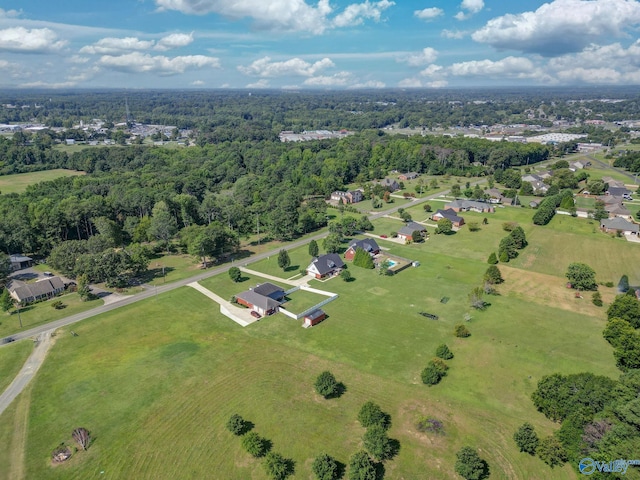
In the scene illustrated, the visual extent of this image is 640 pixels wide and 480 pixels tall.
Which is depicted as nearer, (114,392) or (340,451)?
(340,451)

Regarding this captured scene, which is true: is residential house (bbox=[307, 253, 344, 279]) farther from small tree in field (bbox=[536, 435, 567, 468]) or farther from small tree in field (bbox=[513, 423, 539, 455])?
small tree in field (bbox=[536, 435, 567, 468])

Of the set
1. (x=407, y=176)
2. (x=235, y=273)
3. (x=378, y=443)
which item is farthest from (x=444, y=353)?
(x=407, y=176)

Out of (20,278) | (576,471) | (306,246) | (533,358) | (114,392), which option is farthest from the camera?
(306,246)

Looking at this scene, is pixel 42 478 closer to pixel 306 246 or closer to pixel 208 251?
pixel 208 251

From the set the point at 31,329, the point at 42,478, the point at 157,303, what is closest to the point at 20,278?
the point at 31,329

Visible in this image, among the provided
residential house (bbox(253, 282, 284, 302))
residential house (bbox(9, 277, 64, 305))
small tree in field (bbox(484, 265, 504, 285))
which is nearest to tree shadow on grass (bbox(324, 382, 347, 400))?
residential house (bbox(253, 282, 284, 302))

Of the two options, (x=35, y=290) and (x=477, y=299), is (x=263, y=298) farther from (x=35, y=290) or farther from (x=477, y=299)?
(x=35, y=290)

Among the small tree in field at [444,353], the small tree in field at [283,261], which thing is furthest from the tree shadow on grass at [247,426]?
the small tree in field at [283,261]
